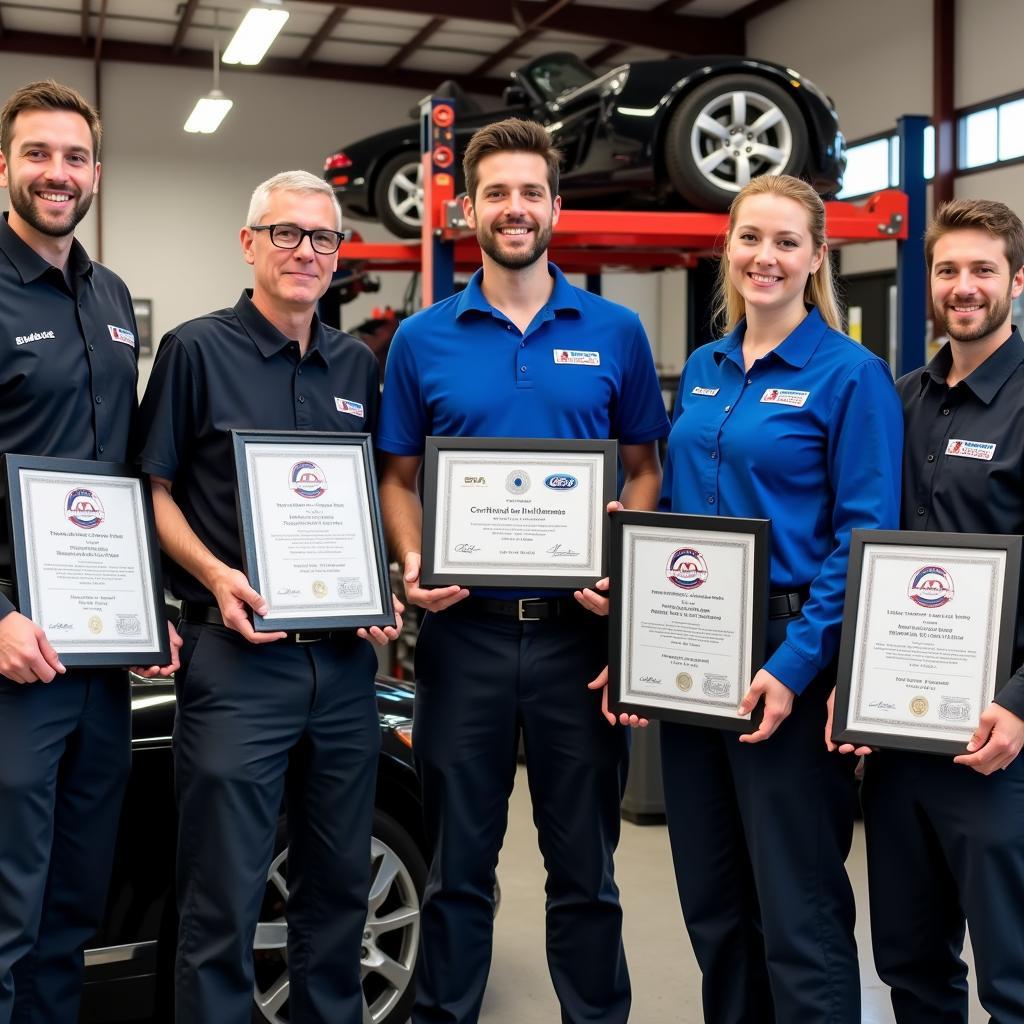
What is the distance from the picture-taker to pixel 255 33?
1062cm

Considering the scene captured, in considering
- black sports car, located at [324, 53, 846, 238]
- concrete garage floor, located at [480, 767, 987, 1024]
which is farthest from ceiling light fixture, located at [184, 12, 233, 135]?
concrete garage floor, located at [480, 767, 987, 1024]

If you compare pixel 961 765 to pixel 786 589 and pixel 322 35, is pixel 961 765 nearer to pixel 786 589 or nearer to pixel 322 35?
pixel 786 589

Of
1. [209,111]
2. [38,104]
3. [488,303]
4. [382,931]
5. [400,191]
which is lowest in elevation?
[382,931]

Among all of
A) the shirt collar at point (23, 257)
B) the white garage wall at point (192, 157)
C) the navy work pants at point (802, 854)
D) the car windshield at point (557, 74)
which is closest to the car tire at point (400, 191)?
the car windshield at point (557, 74)

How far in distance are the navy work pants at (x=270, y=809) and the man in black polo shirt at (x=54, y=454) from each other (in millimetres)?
153

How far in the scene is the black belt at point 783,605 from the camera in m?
2.54

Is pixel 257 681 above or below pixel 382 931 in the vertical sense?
above

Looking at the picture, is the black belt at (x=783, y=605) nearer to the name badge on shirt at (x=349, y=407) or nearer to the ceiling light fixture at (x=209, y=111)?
the name badge on shirt at (x=349, y=407)

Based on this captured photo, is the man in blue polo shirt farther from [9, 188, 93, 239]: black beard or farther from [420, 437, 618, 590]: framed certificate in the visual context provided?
[9, 188, 93, 239]: black beard

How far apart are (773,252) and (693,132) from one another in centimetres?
380

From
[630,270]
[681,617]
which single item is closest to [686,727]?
[681,617]

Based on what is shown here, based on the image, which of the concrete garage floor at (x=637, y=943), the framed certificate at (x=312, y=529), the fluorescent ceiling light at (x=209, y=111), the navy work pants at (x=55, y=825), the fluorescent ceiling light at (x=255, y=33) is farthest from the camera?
the fluorescent ceiling light at (x=209, y=111)

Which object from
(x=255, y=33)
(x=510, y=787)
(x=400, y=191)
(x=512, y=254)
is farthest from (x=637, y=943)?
(x=255, y=33)

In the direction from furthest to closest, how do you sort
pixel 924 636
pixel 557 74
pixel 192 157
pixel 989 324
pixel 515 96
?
pixel 192 157 → pixel 515 96 → pixel 557 74 → pixel 989 324 → pixel 924 636
